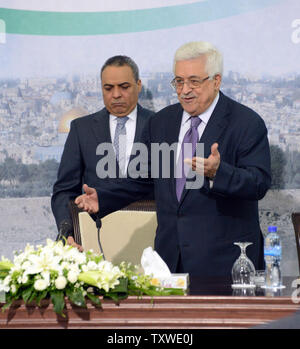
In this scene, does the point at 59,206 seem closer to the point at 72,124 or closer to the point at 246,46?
the point at 72,124

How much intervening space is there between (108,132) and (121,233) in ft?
2.69

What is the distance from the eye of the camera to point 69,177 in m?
3.94

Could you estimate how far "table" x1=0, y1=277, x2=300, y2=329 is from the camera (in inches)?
83.1

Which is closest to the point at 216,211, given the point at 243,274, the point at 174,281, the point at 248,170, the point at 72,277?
the point at 248,170

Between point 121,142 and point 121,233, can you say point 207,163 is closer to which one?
point 121,233

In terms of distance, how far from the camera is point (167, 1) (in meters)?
4.32

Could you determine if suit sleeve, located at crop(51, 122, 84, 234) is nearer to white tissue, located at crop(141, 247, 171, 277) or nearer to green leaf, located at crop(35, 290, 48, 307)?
white tissue, located at crop(141, 247, 171, 277)

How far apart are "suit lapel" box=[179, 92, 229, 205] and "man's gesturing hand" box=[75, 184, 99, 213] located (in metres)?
0.37

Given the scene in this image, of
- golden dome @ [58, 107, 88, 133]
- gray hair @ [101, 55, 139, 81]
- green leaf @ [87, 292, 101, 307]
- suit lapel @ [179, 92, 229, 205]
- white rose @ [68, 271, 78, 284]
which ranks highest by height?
gray hair @ [101, 55, 139, 81]

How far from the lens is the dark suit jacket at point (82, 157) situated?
389cm

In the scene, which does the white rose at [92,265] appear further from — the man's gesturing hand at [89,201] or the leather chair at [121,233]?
the leather chair at [121,233]

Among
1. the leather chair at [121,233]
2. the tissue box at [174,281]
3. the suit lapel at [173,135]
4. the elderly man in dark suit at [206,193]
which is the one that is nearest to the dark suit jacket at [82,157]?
the leather chair at [121,233]

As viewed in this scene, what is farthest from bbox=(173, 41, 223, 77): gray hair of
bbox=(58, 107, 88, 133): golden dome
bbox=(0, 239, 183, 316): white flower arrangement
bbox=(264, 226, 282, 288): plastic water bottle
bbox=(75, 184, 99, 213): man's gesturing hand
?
bbox=(58, 107, 88, 133): golden dome

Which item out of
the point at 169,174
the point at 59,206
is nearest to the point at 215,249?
the point at 169,174
